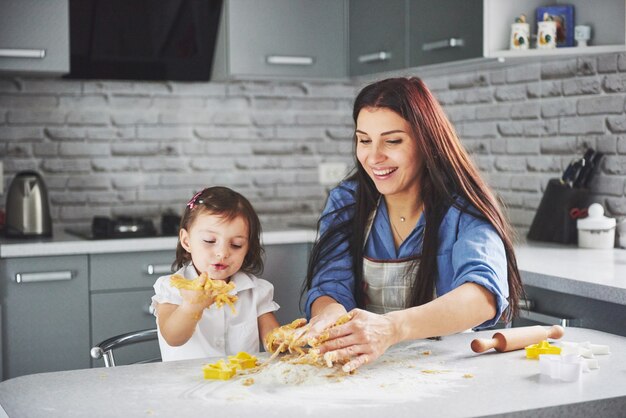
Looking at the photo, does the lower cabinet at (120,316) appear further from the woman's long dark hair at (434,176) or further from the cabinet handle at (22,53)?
the woman's long dark hair at (434,176)

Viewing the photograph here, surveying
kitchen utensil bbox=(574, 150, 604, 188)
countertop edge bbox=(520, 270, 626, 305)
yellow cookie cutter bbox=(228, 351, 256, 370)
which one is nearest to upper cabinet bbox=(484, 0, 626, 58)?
kitchen utensil bbox=(574, 150, 604, 188)

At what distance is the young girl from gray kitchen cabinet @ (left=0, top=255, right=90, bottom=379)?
1.19 m

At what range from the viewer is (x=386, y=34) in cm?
366

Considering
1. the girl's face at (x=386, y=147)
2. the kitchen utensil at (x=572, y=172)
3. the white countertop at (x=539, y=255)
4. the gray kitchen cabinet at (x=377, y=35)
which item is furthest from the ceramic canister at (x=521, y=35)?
the girl's face at (x=386, y=147)

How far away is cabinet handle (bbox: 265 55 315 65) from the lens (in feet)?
12.4

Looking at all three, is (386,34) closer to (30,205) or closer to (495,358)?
(30,205)

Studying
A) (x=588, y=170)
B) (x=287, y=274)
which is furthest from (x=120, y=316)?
(x=588, y=170)

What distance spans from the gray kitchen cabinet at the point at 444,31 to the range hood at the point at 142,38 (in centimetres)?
89

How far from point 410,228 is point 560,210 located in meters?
1.23

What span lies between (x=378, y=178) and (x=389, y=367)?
56 cm

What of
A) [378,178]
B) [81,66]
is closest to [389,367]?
[378,178]

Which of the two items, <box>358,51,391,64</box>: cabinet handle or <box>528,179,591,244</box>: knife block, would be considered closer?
<box>528,179,591,244</box>: knife block

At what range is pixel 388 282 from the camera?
82.8 inches

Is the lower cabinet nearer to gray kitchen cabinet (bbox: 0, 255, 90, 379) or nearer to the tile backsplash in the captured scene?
gray kitchen cabinet (bbox: 0, 255, 90, 379)
